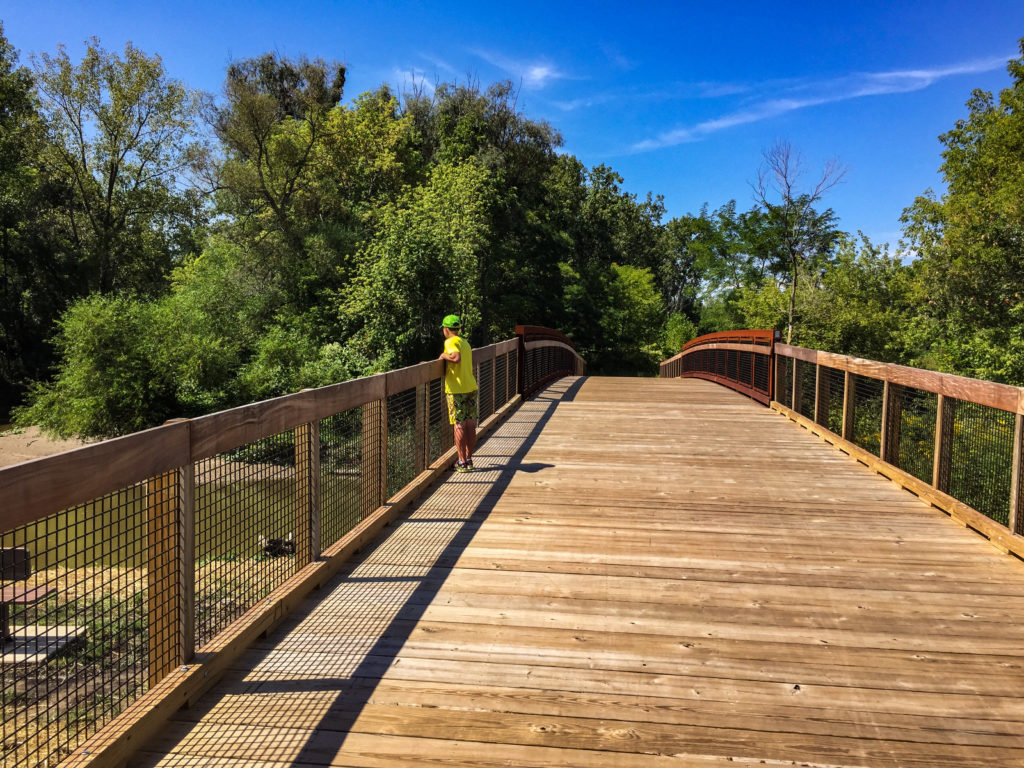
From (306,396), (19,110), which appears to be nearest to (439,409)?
(306,396)

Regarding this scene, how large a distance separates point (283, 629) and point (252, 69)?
1610 inches

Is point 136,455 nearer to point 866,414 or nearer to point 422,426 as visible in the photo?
point 422,426

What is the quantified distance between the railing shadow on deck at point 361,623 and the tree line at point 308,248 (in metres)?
19.0

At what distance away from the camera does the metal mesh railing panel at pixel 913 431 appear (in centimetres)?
665

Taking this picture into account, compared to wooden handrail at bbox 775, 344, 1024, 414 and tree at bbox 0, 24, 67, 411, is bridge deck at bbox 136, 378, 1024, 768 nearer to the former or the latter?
wooden handrail at bbox 775, 344, 1024, 414

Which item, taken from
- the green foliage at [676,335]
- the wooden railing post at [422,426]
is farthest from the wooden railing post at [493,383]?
the green foliage at [676,335]

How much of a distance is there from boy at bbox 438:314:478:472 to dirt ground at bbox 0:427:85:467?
2228cm

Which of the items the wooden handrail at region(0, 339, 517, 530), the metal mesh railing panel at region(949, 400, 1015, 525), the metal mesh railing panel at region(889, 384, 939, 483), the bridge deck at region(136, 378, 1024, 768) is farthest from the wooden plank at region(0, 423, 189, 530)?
the metal mesh railing panel at region(949, 400, 1015, 525)

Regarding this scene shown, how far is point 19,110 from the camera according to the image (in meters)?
32.0

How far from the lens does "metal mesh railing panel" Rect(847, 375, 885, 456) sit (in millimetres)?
7738

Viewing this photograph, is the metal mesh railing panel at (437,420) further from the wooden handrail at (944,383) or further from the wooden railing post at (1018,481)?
the wooden railing post at (1018,481)

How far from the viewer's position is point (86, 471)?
221 cm

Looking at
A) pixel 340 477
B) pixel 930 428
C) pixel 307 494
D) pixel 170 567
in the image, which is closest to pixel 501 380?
pixel 930 428

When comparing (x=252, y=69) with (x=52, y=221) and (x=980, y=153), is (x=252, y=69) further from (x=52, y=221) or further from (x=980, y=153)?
(x=980, y=153)
